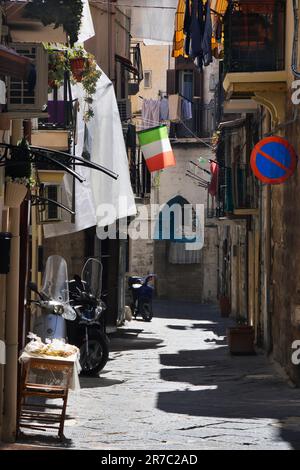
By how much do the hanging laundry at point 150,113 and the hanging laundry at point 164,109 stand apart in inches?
10.3

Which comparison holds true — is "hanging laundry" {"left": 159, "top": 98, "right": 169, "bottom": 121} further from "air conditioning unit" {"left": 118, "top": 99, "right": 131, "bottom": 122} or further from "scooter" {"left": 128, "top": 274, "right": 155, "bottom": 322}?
"air conditioning unit" {"left": 118, "top": 99, "right": 131, "bottom": 122}

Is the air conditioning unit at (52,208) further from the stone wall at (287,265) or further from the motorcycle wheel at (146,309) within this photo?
the motorcycle wheel at (146,309)

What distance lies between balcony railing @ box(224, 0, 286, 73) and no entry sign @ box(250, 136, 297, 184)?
2413 mm

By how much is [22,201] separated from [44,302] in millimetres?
4246

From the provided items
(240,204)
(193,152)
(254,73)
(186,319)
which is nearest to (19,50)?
(254,73)

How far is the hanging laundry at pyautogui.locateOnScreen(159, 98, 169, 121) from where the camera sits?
152 ft

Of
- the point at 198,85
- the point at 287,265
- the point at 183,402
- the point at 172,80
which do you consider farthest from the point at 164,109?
the point at 183,402

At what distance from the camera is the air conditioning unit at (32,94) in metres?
12.1

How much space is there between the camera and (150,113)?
45969 millimetres

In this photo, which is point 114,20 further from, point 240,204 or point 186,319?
point 186,319

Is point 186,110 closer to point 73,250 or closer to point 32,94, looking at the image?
point 73,250

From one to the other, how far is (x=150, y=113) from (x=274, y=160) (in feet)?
91.2

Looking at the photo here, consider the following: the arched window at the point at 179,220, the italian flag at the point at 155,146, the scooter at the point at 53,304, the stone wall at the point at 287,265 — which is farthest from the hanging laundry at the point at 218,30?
the arched window at the point at 179,220
